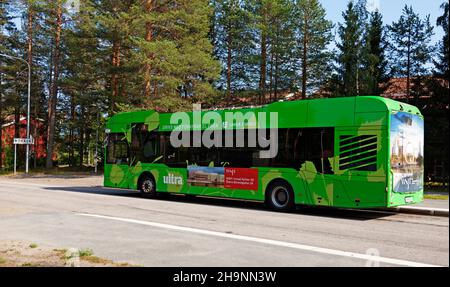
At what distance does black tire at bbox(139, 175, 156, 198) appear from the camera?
1736 centimetres

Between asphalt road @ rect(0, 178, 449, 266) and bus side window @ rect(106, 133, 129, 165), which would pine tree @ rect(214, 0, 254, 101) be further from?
asphalt road @ rect(0, 178, 449, 266)

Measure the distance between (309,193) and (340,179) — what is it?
1.09 meters

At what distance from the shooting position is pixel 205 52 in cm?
3588

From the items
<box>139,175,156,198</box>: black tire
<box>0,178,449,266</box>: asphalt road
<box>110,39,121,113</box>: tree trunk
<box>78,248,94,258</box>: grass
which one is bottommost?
<box>0,178,449,266</box>: asphalt road

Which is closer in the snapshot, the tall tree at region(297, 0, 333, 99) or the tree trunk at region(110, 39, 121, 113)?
the tree trunk at region(110, 39, 121, 113)

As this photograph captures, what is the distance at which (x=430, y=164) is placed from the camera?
2681 cm

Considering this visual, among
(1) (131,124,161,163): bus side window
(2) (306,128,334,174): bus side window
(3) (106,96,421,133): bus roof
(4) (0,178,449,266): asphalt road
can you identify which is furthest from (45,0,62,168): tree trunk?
(2) (306,128,334,174): bus side window

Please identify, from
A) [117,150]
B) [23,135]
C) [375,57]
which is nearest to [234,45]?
[375,57]

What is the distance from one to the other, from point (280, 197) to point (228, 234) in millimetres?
4747

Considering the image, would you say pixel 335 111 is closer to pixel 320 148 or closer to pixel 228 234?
pixel 320 148

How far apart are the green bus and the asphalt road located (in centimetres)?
76
